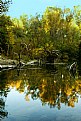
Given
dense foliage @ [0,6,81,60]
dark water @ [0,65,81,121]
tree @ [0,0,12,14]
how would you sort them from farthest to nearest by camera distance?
dense foliage @ [0,6,81,60]
tree @ [0,0,12,14]
dark water @ [0,65,81,121]

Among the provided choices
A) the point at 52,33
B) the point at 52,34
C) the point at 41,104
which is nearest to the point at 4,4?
the point at 41,104

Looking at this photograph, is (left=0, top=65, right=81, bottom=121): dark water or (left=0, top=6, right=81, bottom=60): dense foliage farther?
(left=0, top=6, right=81, bottom=60): dense foliage

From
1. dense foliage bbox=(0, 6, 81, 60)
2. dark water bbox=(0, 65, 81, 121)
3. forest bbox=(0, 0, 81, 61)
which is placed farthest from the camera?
dense foliage bbox=(0, 6, 81, 60)

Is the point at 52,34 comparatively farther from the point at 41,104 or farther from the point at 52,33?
the point at 41,104

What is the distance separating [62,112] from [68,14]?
3469 inches

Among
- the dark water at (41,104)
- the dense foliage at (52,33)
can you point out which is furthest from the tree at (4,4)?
the dense foliage at (52,33)

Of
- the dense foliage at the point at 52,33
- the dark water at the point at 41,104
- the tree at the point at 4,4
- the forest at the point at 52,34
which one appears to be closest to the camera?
the dark water at the point at 41,104

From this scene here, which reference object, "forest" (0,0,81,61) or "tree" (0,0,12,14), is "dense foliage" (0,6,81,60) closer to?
"forest" (0,0,81,61)

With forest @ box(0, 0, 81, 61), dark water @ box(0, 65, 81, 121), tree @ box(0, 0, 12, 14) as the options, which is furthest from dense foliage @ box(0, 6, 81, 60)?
dark water @ box(0, 65, 81, 121)

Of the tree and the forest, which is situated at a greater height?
the tree

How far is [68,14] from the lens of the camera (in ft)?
345

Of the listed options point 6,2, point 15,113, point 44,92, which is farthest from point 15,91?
point 6,2

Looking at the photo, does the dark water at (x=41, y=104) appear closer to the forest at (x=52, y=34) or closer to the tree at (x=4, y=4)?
the tree at (x=4, y=4)

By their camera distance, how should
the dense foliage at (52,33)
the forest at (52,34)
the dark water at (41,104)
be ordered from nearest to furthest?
the dark water at (41,104), the forest at (52,34), the dense foliage at (52,33)
